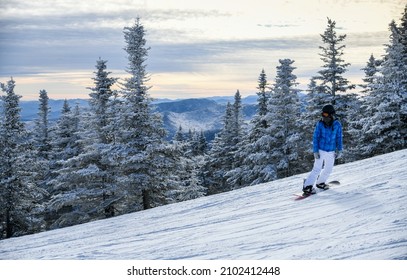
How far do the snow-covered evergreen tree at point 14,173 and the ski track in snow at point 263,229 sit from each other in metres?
12.1

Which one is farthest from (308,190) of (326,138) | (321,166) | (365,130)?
(365,130)

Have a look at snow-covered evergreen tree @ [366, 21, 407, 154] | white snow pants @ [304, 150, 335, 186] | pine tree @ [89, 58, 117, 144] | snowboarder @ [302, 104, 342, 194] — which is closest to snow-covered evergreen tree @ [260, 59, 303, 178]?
snow-covered evergreen tree @ [366, 21, 407, 154]

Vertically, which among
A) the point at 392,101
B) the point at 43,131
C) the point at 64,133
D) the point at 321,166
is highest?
the point at 392,101

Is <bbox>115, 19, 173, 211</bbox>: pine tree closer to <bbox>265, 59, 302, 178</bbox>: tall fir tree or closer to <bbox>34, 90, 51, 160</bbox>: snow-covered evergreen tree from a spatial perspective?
<bbox>265, 59, 302, 178</bbox>: tall fir tree

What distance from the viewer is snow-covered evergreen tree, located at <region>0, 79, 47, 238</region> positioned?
2017 centimetres

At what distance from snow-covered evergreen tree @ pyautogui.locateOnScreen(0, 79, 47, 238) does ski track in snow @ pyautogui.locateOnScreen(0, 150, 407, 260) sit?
1213cm

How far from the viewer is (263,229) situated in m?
6.69

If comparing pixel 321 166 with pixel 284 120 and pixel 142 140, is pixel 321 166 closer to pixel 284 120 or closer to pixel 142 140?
pixel 142 140

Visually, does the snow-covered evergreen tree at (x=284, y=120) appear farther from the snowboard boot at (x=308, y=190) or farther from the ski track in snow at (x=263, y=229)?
the snowboard boot at (x=308, y=190)

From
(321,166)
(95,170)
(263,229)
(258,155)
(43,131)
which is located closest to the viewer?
(263,229)

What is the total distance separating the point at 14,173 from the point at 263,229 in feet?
57.6

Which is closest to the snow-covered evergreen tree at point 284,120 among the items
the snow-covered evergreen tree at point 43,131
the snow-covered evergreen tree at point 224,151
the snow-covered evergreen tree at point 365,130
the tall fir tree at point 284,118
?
the tall fir tree at point 284,118

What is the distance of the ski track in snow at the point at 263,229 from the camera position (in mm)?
5598
